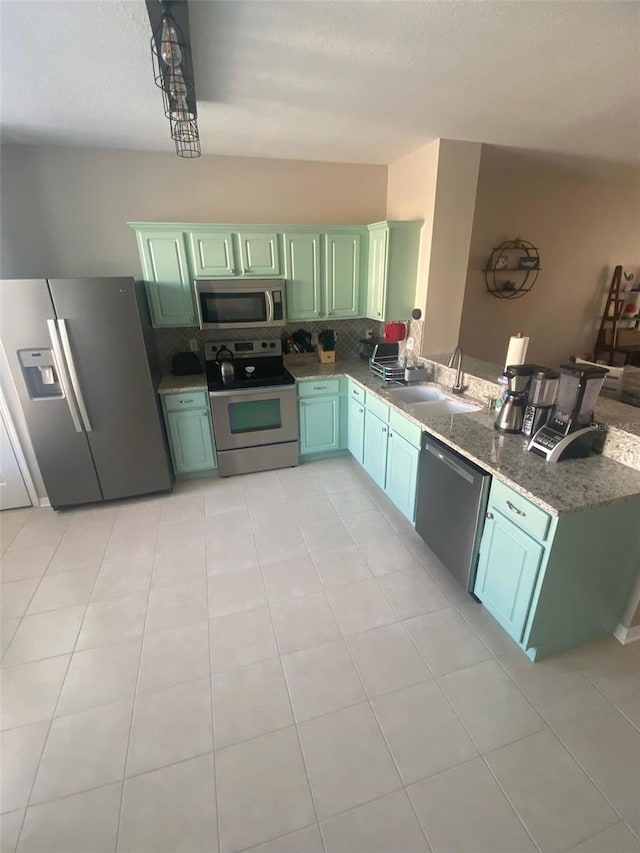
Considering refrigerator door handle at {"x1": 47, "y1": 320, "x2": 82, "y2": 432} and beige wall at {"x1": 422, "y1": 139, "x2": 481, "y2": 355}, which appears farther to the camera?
beige wall at {"x1": 422, "y1": 139, "x2": 481, "y2": 355}

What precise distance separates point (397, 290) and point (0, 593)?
3.55 meters

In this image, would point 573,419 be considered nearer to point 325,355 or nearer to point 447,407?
point 447,407

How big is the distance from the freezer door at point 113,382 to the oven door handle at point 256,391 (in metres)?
0.50

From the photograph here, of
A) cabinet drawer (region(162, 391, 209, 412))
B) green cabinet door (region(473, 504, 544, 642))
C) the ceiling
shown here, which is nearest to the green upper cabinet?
the ceiling

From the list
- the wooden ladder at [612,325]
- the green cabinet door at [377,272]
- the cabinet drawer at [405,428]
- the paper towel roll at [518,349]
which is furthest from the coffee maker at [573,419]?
the wooden ladder at [612,325]

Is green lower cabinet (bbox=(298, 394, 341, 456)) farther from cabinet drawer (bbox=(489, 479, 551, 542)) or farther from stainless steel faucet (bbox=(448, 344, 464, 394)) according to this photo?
cabinet drawer (bbox=(489, 479, 551, 542))

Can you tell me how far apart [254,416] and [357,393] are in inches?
37.1

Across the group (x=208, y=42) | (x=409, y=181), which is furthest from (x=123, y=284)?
(x=409, y=181)

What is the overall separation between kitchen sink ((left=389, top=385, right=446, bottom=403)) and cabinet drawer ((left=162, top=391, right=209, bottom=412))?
1.58 meters

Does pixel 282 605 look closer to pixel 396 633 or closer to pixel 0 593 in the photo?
pixel 396 633

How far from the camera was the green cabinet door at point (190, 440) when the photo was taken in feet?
10.5

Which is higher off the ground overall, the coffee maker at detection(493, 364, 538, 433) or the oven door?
the coffee maker at detection(493, 364, 538, 433)

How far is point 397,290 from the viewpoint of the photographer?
10.7 ft

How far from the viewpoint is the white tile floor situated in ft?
4.15
